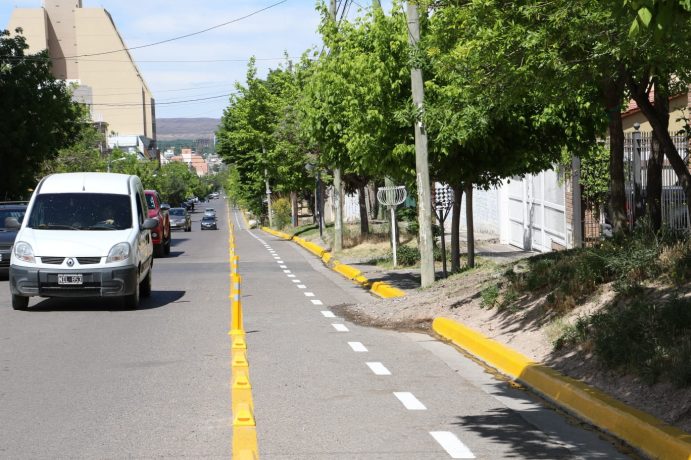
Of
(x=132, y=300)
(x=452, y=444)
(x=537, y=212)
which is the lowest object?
(x=452, y=444)

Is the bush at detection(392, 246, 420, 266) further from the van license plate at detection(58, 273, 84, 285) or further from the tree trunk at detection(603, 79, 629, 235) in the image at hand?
the van license plate at detection(58, 273, 84, 285)

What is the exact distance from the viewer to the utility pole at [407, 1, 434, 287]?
17016 millimetres

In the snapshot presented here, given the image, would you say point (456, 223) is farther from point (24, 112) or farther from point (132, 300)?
point (24, 112)

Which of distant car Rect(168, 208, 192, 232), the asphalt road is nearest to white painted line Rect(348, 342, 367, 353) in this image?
the asphalt road

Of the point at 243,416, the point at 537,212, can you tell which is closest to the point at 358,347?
the point at 243,416

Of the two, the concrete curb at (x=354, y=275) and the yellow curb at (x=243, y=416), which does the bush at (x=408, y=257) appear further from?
the yellow curb at (x=243, y=416)

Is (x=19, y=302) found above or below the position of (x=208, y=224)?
above

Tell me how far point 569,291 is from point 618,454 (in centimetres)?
504

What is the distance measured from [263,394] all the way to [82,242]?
25.6ft

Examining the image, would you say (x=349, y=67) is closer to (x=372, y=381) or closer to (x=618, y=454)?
(x=372, y=381)

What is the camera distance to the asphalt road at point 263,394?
267 inches

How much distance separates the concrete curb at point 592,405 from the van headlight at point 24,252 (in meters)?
7.25

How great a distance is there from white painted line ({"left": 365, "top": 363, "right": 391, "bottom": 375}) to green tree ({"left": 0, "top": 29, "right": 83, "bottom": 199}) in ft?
107

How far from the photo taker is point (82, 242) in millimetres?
15664
